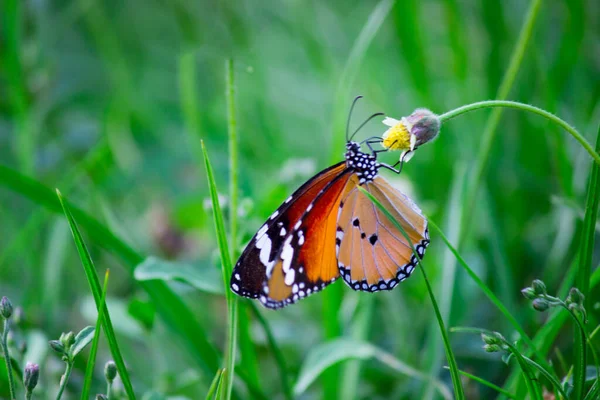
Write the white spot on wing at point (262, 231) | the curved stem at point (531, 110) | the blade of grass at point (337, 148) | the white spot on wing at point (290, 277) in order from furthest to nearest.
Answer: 1. the blade of grass at point (337, 148)
2. the white spot on wing at point (290, 277)
3. the white spot on wing at point (262, 231)
4. the curved stem at point (531, 110)

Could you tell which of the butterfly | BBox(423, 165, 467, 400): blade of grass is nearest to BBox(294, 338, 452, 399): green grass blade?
BBox(423, 165, 467, 400): blade of grass

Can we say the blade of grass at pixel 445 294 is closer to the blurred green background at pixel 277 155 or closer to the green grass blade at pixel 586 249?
the blurred green background at pixel 277 155

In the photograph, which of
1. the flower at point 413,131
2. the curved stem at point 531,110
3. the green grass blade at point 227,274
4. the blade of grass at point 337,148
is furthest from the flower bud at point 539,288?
the blade of grass at point 337,148

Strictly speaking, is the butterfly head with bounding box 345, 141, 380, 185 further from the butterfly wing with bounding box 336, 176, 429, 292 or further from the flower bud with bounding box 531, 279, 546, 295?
the flower bud with bounding box 531, 279, 546, 295

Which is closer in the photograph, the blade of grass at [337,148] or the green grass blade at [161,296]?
the green grass blade at [161,296]

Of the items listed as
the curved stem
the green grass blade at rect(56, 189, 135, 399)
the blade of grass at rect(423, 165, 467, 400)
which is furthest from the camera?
the blade of grass at rect(423, 165, 467, 400)

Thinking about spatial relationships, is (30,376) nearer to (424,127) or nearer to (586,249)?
(424,127)

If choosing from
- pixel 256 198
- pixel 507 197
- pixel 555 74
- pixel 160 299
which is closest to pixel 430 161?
pixel 507 197

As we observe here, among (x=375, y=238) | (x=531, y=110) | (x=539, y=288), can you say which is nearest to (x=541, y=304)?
(x=539, y=288)

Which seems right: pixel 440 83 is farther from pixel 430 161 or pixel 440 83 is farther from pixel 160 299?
pixel 160 299
